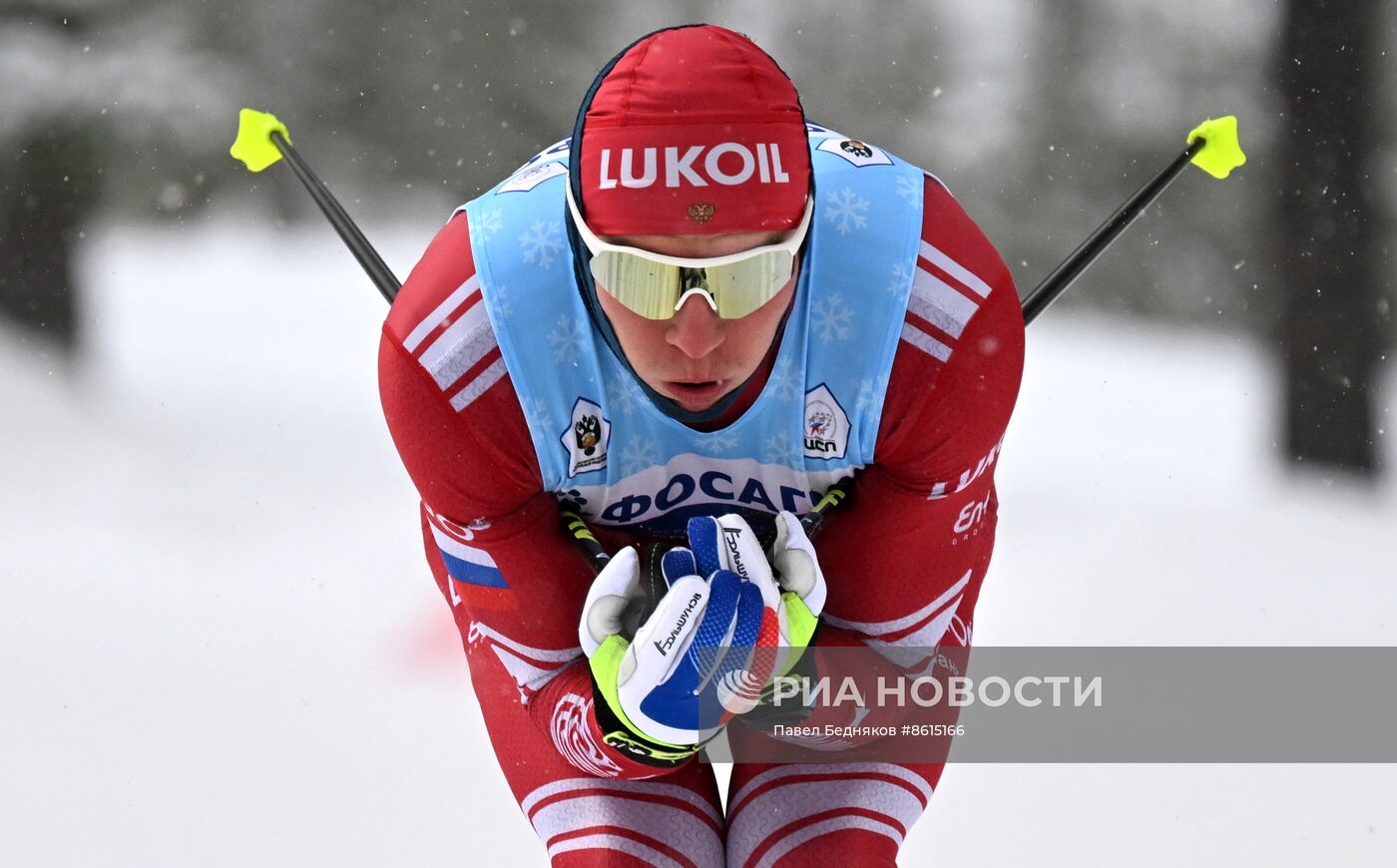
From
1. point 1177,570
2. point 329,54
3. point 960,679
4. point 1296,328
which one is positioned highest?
point 329,54

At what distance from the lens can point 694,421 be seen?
6.15 feet

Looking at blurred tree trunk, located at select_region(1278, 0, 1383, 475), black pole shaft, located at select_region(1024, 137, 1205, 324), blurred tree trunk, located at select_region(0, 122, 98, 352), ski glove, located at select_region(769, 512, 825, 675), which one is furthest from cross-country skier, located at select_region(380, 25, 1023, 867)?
blurred tree trunk, located at select_region(0, 122, 98, 352)

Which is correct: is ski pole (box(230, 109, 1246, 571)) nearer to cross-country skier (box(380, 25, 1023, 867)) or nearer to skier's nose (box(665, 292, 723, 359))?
cross-country skier (box(380, 25, 1023, 867))

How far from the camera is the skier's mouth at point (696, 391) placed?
1.71 m

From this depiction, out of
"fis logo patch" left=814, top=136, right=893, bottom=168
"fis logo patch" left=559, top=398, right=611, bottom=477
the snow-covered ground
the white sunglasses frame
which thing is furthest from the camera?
the snow-covered ground

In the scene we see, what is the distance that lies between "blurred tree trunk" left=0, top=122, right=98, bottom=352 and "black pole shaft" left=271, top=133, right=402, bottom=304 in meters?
2.64

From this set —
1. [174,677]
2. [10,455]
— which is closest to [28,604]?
[174,677]

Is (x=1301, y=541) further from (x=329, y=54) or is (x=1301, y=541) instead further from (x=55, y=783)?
(x=329, y=54)

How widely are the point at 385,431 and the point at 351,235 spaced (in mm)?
2120

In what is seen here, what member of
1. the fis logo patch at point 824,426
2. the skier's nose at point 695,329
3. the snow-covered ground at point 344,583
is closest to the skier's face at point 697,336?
the skier's nose at point 695,329

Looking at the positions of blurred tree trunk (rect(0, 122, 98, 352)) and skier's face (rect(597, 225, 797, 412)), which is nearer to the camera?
skier's face (rect(597, 225, 797, 412))

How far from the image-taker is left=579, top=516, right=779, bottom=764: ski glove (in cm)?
176

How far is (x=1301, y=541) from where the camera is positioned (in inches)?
162

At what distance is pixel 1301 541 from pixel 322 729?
8.28ft
